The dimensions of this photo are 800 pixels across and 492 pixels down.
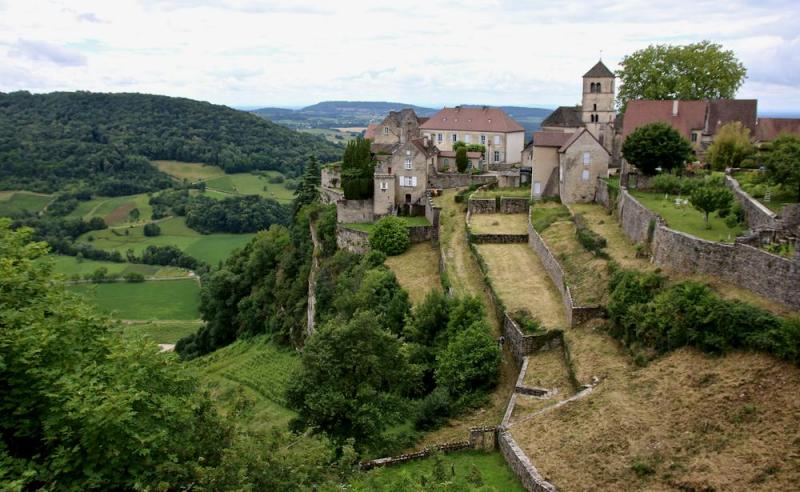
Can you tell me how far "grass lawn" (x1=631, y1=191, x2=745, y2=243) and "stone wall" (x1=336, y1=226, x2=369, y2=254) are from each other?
58.4 feet

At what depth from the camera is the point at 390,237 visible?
4391 centimetres

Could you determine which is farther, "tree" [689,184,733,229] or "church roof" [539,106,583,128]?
"church roof" [539,106,583,128]

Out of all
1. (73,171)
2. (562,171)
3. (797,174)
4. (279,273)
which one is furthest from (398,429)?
(73,171)

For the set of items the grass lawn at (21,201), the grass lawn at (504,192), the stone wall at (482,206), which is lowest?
the grass lawn at (21,201)

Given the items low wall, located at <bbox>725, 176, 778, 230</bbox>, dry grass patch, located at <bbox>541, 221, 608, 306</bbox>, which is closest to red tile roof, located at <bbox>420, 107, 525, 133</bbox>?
dry grass patch, located at <bbox>541, 221, 608, 306</bbox>

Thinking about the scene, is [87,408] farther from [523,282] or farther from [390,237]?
[390,237]

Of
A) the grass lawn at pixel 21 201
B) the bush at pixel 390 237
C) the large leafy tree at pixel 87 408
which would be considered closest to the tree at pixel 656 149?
the bush at pixel 390 237

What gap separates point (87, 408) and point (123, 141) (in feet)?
451

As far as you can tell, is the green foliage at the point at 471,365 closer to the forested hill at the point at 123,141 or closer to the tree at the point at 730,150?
the tree at the point at 730,150

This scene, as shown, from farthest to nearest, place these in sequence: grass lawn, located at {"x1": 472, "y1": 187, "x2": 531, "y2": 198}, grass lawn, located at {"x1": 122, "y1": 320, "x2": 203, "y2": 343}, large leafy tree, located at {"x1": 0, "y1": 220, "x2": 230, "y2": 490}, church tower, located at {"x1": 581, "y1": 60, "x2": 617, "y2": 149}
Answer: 1. grass lawn, located at {"x1": 122, "y1": 320, "x2": 203, "y2": 343}
2. church tower, located at {"x1": 581, "y1": 60, "x2": 617, "y2": 149}
3. grass lawn, located at {"x1": 472, "y1": 187, "x2": 531, "y2": 198}
4. large leafy tree, located at {"x1": 0, "y1": 220, "x2": 230, "y2": 490}

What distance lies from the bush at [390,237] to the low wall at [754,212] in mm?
19311

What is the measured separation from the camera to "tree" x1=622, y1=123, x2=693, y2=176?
38656 millimetres

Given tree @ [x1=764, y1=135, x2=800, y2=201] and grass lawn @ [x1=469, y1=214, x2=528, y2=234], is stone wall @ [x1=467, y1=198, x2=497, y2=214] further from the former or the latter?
tree @ [x1=764, y1=135, x2=800, y2=201]

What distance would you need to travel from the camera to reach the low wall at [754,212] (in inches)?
1009
